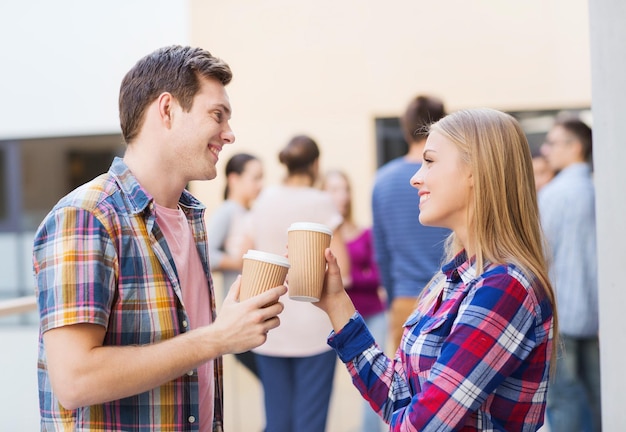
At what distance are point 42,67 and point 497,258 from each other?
3655mm

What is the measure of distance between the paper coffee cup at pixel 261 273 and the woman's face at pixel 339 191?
3.34 meters

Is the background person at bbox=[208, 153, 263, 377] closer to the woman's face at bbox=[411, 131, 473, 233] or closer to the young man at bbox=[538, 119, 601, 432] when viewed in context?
the young man at bbox=[538, 119, 601, 432]

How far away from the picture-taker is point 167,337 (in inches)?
59.7

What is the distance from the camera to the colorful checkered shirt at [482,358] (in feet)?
4.88

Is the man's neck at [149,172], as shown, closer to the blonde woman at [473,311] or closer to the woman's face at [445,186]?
the blonde woman at [473,311]

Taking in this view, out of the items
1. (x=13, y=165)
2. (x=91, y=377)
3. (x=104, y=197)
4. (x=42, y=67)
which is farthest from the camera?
(x=13, y=165)

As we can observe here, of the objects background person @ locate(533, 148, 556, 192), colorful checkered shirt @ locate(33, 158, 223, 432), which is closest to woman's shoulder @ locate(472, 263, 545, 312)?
colorful checkered shirt @ locate(33, 158, 223, 432)

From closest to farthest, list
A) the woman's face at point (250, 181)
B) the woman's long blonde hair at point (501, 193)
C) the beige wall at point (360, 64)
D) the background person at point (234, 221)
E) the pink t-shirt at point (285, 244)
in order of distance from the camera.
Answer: the woman's long blonde hair at point (501, 193) → the pink t-shirt at point (285, 244) → the background person at point (234, 221) → the woman's face at point (250, 181) → the beige wall at point (360, 64)

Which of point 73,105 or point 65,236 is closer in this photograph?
point 65,236

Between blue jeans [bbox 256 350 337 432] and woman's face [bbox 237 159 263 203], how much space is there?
1.03 metres

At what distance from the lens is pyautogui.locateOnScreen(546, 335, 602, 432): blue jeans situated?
386cm

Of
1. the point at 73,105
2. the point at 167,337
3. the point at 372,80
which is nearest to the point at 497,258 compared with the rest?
the point at 167,337

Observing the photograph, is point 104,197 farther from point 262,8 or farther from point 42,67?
point 262,8

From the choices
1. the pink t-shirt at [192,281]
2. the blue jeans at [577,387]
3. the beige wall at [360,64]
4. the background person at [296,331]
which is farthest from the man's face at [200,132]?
the beige wall at [360,64]
